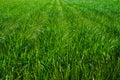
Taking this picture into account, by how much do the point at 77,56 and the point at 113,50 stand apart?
508 mm

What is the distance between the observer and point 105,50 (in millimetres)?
2316

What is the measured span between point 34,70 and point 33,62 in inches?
7.7

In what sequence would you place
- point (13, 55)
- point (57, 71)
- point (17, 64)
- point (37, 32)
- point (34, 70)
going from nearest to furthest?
point (57, 71), point (34, 70), point (17, 64), point (13, 55), point (37, 32)

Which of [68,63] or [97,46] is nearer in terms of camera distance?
[68,63]

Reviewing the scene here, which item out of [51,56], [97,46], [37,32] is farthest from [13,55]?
[37,32]

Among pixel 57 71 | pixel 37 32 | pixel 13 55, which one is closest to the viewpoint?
pixel 57 71

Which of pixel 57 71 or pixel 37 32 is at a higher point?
pixel 57 71

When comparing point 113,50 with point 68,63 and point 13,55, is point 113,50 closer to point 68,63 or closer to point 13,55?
point 68,63

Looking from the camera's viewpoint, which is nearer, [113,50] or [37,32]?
[113,50]

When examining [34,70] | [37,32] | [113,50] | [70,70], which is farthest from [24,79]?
[37,32]

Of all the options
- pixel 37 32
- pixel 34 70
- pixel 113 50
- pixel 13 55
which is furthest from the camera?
pixel 37 32

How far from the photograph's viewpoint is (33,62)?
81.7 inches

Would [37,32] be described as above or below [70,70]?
below

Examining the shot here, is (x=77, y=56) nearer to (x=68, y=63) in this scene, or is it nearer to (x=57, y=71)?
(x=68, y=63)
